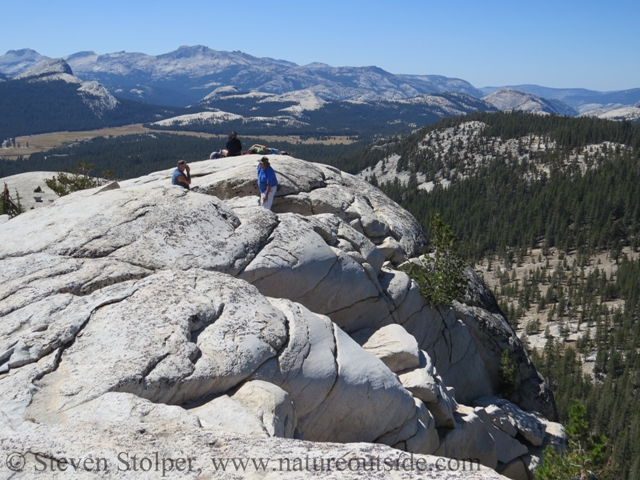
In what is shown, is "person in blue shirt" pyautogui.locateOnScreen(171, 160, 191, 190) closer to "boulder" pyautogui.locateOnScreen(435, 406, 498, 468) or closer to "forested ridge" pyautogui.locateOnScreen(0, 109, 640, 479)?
"boulder" pyautogui.locateOnScreen(435, 406, 498, 468)

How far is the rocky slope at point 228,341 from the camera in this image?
34.1ft


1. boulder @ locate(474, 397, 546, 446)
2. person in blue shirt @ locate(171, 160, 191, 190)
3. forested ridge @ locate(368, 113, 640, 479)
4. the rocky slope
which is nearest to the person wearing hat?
the rocky slope

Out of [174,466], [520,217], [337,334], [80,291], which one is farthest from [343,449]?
[520,217]

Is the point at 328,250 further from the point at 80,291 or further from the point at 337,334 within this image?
the point at 80,291

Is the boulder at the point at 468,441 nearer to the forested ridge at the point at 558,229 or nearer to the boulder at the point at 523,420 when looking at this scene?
the boulder at the point at 523,420

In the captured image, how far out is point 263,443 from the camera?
951 cm

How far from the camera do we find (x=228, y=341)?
546 inches

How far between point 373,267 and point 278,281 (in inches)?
244

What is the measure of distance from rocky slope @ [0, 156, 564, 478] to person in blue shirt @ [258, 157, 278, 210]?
536 mm

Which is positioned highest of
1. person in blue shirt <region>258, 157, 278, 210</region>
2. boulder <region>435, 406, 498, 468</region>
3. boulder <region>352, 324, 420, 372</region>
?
person in blue shirt <region>258, 157, 278, 210</region>

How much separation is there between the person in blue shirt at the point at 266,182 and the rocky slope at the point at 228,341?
54 centimetres

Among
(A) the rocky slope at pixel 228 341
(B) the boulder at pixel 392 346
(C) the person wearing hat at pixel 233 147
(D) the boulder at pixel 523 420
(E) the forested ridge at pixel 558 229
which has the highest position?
(C) the person wearing hat at pixel 233 147

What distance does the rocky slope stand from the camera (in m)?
10.4

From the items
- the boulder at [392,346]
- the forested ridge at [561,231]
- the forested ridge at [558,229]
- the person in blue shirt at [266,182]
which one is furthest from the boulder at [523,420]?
the person in blue shirt at [266,182]
